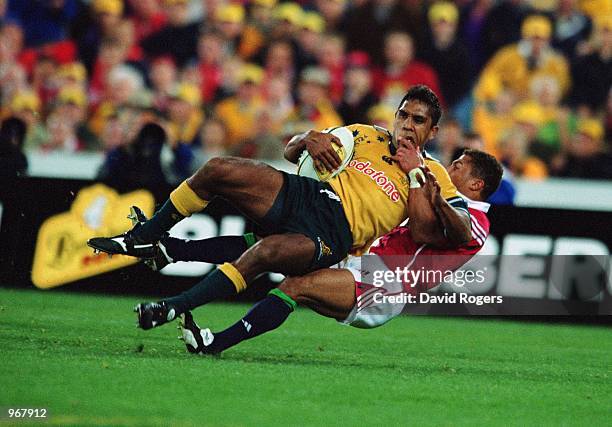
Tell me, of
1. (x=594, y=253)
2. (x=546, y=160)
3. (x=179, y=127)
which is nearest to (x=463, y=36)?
(x=546, y=160)

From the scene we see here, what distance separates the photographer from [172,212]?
22.9ft

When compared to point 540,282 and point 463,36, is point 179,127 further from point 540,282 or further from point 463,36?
point 540,282

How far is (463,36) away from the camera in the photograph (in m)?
14.3

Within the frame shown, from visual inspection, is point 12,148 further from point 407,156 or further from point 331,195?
point 407,156

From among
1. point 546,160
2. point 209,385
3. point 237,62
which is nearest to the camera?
point 209,385

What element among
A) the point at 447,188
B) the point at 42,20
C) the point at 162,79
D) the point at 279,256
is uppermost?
the point at 42,20

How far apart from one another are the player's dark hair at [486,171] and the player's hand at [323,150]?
3.42 feet

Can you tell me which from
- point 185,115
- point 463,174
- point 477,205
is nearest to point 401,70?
point 185,115

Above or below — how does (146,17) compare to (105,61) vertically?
above

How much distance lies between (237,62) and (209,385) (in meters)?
8.87

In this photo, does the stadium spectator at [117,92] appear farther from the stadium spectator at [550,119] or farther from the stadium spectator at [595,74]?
the stadium spectator at [595,74]

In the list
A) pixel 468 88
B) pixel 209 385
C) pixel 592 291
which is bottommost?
pixel 592 291

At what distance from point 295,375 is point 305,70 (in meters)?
7.73

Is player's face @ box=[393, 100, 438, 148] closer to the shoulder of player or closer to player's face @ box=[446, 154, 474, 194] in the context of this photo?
the shoulder of player
